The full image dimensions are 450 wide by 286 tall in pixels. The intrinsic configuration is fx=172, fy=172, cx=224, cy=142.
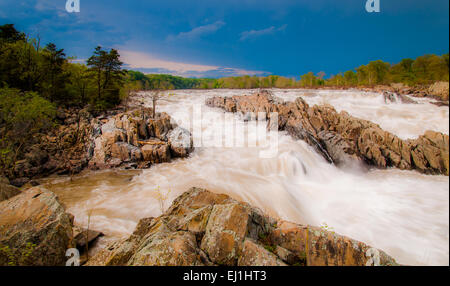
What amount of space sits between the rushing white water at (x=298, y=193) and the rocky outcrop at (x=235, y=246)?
4197 mm

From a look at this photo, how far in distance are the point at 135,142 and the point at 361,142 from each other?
18234 millimetres

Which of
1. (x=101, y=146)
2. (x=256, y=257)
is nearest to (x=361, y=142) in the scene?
(x=256, y=257)

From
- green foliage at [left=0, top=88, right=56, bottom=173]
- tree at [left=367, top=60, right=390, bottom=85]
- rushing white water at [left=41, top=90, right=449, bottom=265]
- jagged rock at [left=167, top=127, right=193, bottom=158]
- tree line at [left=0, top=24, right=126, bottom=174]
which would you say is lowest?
rushing white water at [left=41, top=90, right=449, bottom=265]

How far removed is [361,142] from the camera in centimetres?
1395

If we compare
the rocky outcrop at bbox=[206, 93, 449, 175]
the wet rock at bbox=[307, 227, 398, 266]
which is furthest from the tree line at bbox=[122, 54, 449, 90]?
the wet rock at bbox=[307, 227, 398, 266]

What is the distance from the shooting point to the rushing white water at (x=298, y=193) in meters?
6.74

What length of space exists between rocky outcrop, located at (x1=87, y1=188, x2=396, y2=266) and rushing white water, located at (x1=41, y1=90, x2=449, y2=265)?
420 centimetres

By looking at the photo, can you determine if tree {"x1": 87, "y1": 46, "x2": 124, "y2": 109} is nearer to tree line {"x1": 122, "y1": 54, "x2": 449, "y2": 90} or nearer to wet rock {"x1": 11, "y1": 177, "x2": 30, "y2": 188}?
tree line {"x1": 122, "y1": 54, "x2": 449, "y2": 90}

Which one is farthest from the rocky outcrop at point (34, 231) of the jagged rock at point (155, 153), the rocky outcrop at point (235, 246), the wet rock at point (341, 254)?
the jagged rock at point (155, 153)

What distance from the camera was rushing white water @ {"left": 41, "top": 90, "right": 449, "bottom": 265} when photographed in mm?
6738

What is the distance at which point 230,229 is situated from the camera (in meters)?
3.31

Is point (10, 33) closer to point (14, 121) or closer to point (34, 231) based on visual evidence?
point (14, 121)
